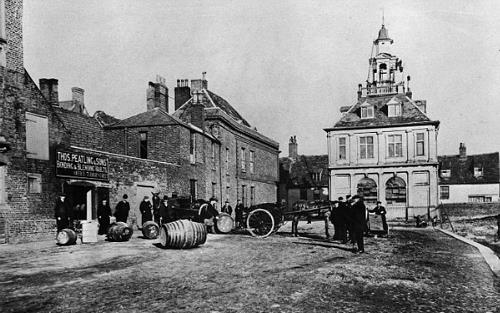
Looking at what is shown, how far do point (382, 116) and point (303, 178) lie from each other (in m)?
17.0

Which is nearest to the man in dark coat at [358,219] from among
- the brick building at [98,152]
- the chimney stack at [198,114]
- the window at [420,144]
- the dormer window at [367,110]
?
the brick building at [98,152]

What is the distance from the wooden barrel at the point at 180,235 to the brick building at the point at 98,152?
17.0 ft

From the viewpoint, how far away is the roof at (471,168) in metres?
52.4

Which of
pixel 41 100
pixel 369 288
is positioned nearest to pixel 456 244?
pixel 369 288

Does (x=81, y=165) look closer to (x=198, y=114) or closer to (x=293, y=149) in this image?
(x=198, y=114)

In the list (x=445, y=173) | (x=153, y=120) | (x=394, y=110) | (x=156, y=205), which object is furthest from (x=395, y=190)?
(x=156, y=205)

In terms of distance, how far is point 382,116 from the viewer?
137 ft

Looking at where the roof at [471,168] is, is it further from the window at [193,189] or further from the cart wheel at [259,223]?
the cart wheel at [259,223]

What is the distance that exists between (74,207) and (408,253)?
42.1ft

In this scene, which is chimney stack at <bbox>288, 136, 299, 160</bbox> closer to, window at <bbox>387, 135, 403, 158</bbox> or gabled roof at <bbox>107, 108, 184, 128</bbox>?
window at <bbox>387, 135, 403, 158</bbox>

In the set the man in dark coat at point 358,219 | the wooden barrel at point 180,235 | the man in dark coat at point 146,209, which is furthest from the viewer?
the man in dark coat at point 146,209

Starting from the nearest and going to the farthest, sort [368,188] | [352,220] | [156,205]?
1. [352,220]
2. [156,205]
3. [368,188]

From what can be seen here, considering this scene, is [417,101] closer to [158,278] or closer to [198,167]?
[198,167]

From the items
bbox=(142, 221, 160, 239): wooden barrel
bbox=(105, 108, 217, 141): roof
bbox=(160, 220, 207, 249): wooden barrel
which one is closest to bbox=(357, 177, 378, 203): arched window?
bbox=(105, 108, 217, 141): roof
